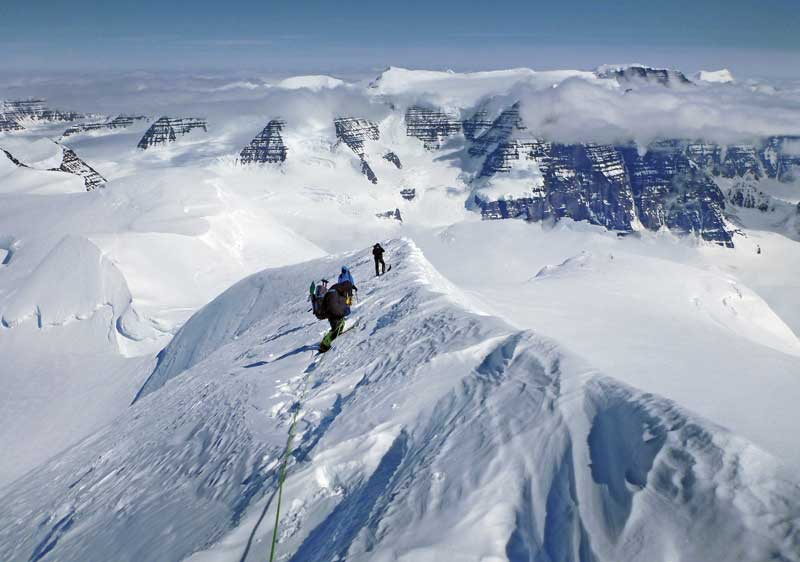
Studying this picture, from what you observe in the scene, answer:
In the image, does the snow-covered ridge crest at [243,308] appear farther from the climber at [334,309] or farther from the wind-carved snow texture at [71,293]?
the wind-carved snow texture at [71,293]

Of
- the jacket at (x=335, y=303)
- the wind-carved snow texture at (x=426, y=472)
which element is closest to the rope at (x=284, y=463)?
the wind-carved snow texture at (x=426, y=472)

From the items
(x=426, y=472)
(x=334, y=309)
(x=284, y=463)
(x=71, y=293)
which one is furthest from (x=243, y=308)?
(x=71, y=293)

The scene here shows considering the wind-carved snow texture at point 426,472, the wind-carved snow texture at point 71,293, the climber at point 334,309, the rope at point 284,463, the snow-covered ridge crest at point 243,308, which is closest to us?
the wind-carved snow texture at point 426,472

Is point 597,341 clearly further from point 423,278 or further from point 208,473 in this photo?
point 208,473

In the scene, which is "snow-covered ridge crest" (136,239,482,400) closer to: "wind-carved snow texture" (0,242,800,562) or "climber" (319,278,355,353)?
"climber" (319,278,355,353)

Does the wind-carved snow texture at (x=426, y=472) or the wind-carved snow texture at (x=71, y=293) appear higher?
the wind-carved snow texture at (x=426, y=472)

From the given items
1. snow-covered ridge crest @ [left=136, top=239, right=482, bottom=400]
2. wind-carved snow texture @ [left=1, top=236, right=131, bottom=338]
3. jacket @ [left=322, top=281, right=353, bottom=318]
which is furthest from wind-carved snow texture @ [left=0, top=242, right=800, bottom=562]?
wind-carved snow texture @ [left=1, top=236, right=131, bottom=338]

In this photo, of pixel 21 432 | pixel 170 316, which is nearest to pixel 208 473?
pixel 21 432
